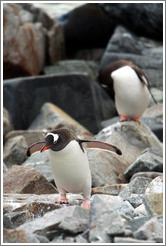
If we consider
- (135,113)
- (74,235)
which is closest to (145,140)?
(135,113)

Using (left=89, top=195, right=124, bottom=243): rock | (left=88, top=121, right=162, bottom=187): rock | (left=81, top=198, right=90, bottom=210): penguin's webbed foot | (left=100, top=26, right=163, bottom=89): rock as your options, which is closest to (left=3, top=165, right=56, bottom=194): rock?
(left=88, top=121, right=162, bottom=187): rock

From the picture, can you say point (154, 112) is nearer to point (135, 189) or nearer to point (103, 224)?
point (135, 189)

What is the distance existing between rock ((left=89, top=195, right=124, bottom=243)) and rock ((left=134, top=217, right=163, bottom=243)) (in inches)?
4.5

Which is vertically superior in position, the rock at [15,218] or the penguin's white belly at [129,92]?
the penguin's white belly at [129,92]

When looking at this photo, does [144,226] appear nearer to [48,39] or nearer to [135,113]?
[135,113]

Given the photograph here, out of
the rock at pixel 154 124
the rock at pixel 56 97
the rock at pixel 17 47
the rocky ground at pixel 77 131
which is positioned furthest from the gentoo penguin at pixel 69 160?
the rock at pixel 17 47

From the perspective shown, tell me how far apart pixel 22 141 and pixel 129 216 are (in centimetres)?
412

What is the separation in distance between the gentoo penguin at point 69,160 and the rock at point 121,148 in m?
1.58

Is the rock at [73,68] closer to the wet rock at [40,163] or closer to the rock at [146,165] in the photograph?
the wet rock at [40,163]

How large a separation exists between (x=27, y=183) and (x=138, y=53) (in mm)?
8146

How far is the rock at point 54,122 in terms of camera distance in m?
8.34

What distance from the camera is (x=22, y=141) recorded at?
25.2ft

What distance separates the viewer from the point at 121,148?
6.93 m

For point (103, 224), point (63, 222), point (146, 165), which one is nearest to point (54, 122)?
point (146, 165)
